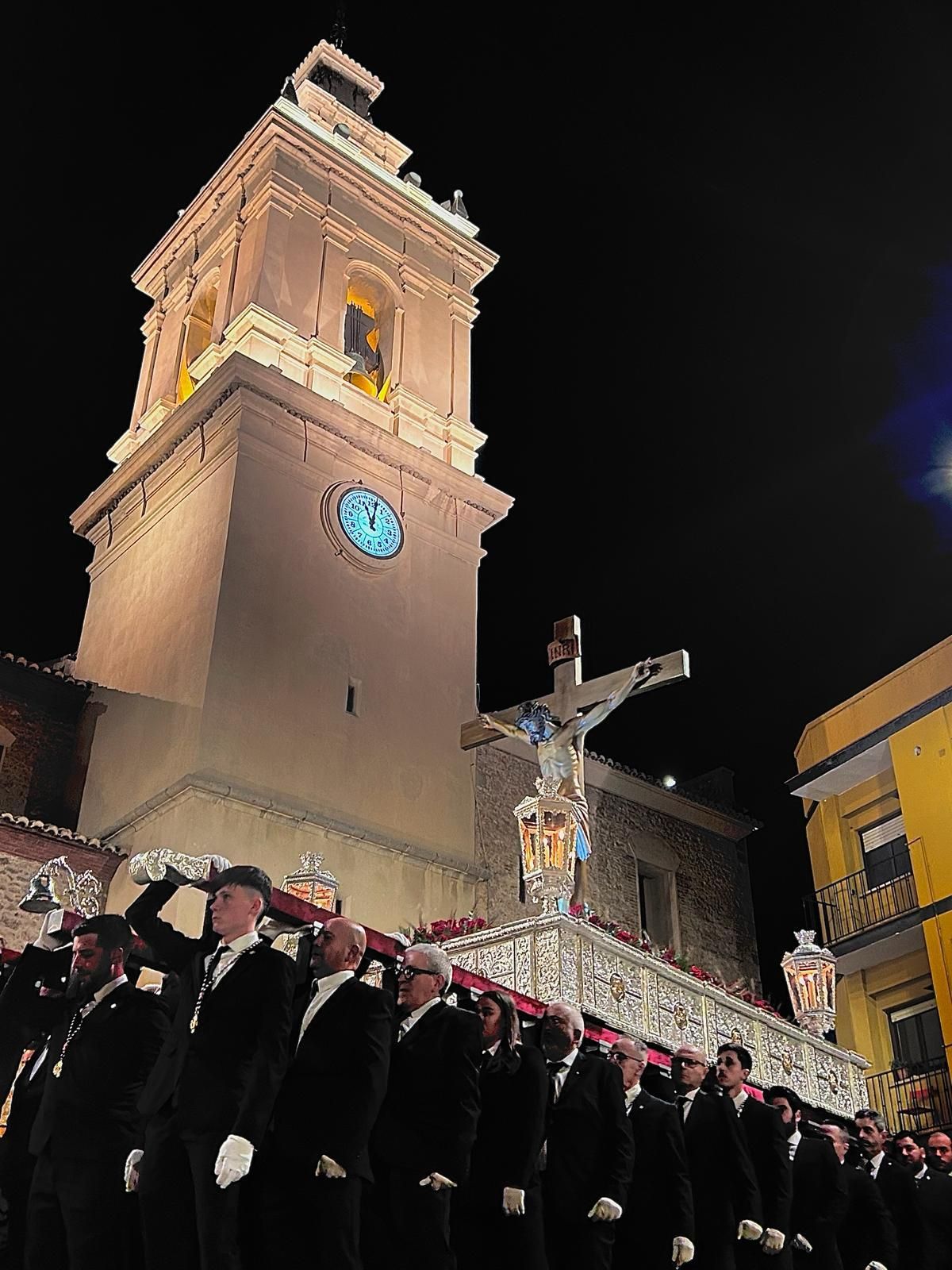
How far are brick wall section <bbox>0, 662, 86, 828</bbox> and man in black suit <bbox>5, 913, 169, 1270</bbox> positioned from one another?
42.3 feet

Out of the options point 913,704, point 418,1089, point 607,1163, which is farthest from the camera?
point 913,704

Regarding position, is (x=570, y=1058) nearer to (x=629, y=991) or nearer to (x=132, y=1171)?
(x=132, y=1171)

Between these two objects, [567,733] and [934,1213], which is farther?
[567,733]

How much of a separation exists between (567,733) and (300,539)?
586 cm

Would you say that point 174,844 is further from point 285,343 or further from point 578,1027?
point 578,1027

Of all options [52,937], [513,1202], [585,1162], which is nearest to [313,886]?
[52,937]

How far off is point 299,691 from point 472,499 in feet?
16.9

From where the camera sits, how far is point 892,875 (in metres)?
21.0

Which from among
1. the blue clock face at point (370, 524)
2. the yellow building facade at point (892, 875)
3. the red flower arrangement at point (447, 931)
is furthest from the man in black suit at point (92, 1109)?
the yellow building facade at point (892, 875)

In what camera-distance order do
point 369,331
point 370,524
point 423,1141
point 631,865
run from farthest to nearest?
point 369,331, point 631,865, point 370,524, point 423,1141

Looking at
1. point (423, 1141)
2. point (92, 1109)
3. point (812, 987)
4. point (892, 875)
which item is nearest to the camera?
point (92, 1109)

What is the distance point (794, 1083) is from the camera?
44.0 feet

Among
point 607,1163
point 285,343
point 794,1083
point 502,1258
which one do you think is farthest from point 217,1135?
point 285,343

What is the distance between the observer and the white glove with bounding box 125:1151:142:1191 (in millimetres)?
4797
